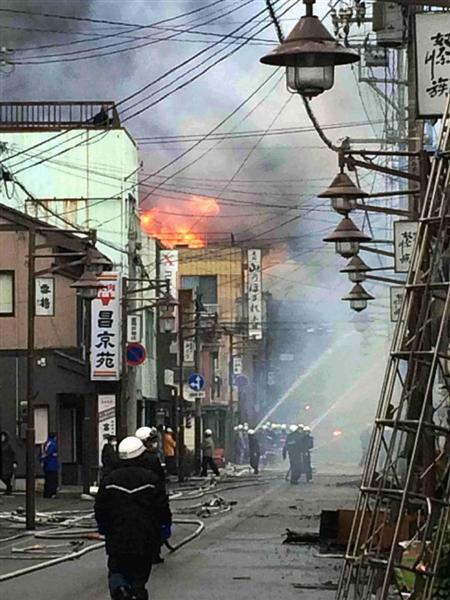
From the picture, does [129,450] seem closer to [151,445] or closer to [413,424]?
[413,424]

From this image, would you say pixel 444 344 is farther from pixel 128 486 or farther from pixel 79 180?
pixel 79 180

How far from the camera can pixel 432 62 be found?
13.0 metres

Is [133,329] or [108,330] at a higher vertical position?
[133,329]

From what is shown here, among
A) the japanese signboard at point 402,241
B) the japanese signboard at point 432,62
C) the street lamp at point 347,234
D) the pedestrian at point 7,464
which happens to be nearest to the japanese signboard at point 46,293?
the pedestrian at point 7,464

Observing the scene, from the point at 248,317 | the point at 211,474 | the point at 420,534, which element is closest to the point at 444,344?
the point at 420,534

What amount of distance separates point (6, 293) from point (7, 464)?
539 cm

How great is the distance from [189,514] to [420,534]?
19630mm

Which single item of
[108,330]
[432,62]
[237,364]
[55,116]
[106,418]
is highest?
[55,116]

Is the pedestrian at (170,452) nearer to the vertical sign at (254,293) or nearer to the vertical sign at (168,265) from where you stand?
the vertical sign at (168,265)

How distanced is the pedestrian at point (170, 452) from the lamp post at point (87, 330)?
4231 millimetres

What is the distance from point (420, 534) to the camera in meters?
10.7

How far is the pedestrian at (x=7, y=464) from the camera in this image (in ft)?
129

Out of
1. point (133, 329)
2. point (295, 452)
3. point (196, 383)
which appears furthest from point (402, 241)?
point (196, 383)

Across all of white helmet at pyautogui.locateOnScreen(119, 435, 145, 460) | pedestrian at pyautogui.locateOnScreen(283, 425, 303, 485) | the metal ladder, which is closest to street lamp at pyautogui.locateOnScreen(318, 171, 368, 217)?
the metal ladder
